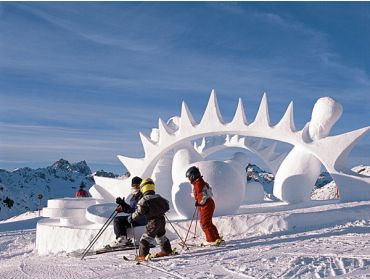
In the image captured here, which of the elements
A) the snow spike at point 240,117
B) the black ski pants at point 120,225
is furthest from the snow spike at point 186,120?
the black ski pants at point 120,225

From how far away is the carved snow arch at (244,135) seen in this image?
44.9 ft

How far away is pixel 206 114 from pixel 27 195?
94.7 metres

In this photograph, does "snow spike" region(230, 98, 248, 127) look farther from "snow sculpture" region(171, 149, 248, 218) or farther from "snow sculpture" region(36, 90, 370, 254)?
"snow sculpture" region(171, 149, 248, 218)

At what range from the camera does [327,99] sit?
46.6 feet

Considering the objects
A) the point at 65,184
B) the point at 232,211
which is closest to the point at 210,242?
the point at 232,211

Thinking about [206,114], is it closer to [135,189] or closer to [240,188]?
[240,188]

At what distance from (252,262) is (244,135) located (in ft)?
27.2

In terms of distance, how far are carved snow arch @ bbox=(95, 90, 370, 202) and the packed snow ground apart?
5.65 feet

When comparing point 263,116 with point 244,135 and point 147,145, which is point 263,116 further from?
point 147,145

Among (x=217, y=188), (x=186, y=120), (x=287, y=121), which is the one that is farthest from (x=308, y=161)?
(x=186, y=120)

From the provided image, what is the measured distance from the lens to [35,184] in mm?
109625

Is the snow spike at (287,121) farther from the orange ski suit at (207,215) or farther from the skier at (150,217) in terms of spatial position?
the skier at (150,217)

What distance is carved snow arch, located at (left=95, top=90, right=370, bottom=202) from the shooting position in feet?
44.9

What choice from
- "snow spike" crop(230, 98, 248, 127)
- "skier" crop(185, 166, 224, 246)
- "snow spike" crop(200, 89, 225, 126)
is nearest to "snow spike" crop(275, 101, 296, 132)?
"snow spike" crop(230, 98, 248, 127)
